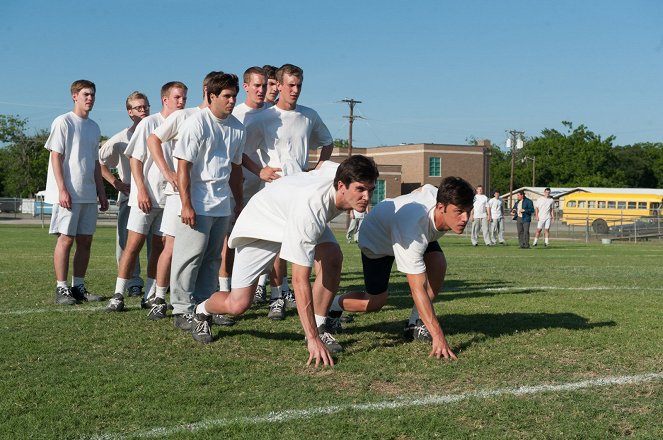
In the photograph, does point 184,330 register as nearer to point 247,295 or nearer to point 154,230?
point 247,295

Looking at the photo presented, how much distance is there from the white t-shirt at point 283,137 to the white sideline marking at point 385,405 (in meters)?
3.66

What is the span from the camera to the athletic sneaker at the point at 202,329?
6.04 m

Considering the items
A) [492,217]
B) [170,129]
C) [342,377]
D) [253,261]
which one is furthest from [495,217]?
[342,377]

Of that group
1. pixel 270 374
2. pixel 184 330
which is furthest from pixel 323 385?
pixel 184 330

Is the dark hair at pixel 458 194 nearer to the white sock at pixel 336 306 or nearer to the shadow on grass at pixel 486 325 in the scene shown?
the shadow on grass at pixel 486 325

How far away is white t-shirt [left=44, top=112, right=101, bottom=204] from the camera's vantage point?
8.46 metres

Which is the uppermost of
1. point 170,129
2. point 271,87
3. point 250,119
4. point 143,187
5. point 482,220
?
point 271,87

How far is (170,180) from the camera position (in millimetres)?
6863

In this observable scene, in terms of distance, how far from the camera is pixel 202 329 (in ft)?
20.0

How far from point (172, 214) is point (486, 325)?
293cm

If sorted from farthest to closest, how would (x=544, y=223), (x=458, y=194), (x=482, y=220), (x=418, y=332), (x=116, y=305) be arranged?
(x=544, y=223)
(x=482, y=220)
(x=116, y=305)
(x=418, y=332)
(x=458, y=194)

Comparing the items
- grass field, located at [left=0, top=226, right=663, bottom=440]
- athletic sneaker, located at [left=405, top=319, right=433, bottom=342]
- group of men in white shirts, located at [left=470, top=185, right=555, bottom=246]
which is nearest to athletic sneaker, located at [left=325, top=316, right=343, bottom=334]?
grass field, located at [left=0, top=226, right=663, bottom=440]

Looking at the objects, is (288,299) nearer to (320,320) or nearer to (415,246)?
(320,320)

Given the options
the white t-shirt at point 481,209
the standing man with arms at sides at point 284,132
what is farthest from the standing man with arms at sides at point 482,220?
the standing man with arms at sides at point 284,132
